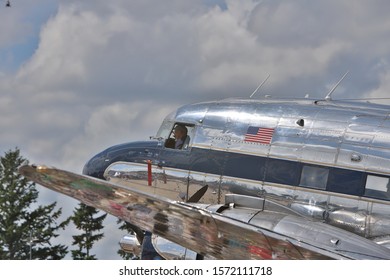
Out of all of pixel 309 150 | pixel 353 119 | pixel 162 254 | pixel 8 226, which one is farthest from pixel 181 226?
pixel 8 226

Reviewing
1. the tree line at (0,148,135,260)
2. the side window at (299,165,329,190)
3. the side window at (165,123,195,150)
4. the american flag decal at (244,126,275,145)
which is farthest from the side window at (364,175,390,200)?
the tree line at (0,148,135,260)

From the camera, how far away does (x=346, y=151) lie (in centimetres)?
1391

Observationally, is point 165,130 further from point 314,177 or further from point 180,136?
point 314,177

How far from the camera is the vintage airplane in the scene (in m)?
11.9

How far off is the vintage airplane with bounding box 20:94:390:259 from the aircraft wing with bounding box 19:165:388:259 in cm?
3

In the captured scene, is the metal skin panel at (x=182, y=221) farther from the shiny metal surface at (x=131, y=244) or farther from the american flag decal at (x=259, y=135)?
the shiny metal surface at (x=131, y=244)

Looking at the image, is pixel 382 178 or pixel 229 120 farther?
pixel 229 120

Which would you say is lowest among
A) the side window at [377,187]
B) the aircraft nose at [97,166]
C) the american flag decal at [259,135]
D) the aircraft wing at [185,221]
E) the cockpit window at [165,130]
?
the aircraft wing at [185,221]

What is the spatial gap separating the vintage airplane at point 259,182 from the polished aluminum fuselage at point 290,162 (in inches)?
0.8

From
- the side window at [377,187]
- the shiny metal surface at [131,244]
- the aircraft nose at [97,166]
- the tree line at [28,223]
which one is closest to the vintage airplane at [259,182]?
the side window at [377,187]

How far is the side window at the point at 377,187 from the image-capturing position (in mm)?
13430

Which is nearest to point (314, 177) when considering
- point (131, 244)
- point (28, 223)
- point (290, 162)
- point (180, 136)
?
point (290, 162)
